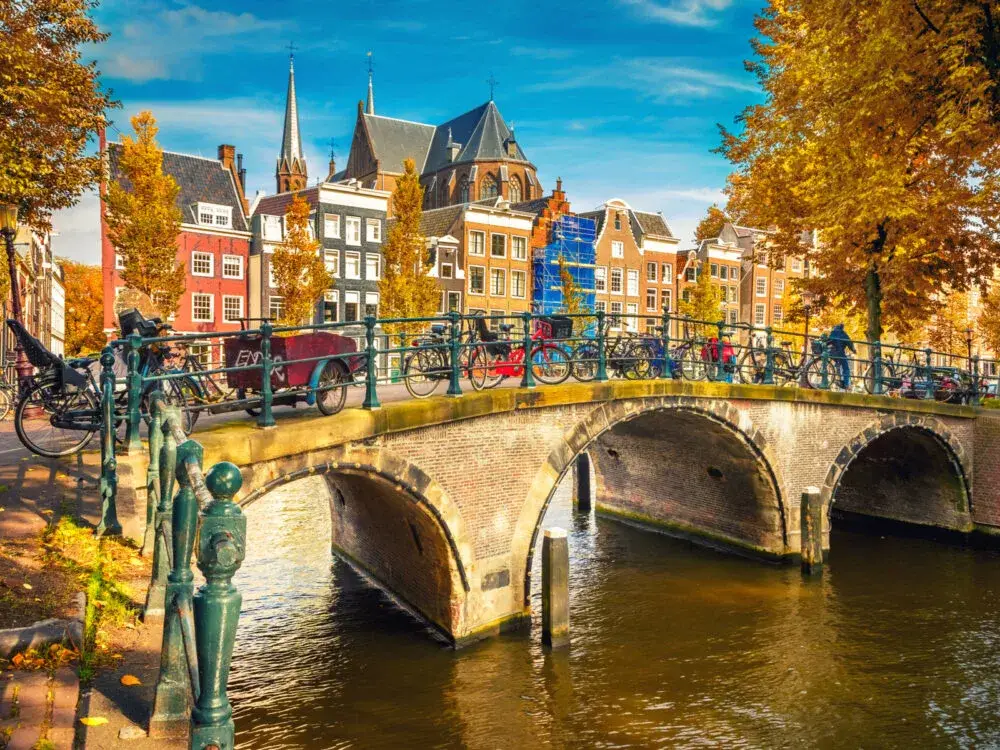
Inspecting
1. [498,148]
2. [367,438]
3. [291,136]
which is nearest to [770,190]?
[367,438]

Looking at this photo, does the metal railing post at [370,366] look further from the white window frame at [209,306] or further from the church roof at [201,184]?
the church roof at [201,184]

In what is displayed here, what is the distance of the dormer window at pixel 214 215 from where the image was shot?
126ft

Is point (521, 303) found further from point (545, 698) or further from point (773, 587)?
point (545, 698)

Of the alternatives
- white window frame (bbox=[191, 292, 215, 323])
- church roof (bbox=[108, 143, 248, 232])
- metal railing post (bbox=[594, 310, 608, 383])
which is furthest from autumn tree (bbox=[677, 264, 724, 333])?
metal railing post (bbox=[594, 310, 608, 383])

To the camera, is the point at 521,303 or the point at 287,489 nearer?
the point at 287,489

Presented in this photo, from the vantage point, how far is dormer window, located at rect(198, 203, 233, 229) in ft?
126

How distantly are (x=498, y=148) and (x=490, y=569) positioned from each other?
2032 inches

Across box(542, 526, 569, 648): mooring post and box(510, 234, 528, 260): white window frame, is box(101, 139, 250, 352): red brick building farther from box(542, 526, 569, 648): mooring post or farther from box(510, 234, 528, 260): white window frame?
box(542, 526, 569, 648): mooring post

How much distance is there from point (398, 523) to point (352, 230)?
1186 inches

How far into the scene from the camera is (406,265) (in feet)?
118

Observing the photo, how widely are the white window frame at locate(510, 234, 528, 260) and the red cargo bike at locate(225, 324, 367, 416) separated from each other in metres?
37.5

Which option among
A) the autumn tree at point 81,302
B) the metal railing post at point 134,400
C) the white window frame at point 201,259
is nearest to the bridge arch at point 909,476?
the metal railing post at point 134,400

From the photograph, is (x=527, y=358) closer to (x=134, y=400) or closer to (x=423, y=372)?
(x=423, y=372)

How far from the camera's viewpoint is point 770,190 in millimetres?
21891
